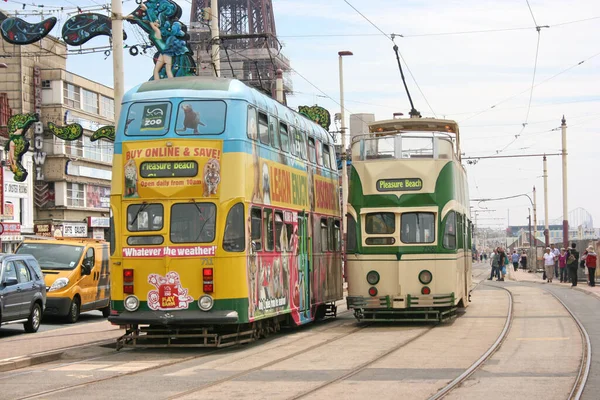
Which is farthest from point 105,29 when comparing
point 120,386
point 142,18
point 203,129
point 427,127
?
point 120,386

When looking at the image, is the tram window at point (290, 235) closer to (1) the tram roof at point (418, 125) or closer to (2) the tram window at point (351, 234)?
(2) the tram window at point (351, 234)

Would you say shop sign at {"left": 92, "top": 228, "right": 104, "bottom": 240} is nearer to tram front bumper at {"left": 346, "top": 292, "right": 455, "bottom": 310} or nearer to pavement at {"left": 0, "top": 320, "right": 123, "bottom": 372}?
pavement at {"left": 0, "top": 320, "right": 123, "bottom": 372}

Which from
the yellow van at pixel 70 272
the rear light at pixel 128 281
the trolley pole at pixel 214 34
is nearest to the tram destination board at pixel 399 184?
the trolley pole at pixel 214 34

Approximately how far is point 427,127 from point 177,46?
727 cm

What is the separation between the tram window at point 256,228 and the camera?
17328 millimetres

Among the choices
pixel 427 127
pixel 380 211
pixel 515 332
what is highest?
pixel 427 127

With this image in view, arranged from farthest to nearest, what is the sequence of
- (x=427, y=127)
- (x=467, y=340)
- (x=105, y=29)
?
(x=105, y=29)
(x=427, y=127)
(x=467, y=340)

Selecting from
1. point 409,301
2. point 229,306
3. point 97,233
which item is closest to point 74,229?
point 97,233

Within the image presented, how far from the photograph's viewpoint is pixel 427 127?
24297mm

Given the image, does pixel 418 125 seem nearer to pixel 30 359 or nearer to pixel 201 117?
pixel 201 117

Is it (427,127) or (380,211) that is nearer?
(380,211)

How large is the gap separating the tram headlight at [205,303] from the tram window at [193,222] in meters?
0.91

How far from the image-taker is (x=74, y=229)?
67.2 m

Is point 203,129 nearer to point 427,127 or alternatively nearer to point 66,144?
point 427,127
